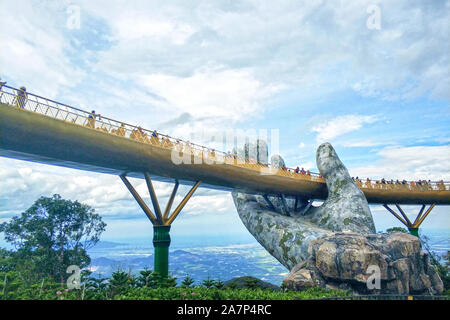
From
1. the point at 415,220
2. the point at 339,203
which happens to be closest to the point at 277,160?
the point at 339,203

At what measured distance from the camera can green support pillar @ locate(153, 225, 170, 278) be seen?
18.0 metres

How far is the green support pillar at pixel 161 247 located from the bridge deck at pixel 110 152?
3605mm

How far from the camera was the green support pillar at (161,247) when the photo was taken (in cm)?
1800

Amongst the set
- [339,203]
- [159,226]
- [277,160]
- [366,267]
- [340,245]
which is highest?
[277,160]

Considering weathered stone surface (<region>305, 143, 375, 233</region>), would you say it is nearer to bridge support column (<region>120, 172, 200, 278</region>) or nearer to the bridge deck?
the bridge deck

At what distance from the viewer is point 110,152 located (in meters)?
16.3

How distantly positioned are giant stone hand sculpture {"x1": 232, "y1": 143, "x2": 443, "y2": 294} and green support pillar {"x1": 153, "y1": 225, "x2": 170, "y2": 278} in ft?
24.0

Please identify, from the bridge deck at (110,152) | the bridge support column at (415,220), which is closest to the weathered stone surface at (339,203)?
the bridge deck at (110,152)

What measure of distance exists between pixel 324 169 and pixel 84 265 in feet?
80.4

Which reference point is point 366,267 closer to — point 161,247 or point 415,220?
point 161,247

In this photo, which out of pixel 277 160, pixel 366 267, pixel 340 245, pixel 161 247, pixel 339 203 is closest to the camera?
pixel 366 267

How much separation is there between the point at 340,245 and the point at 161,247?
33.5 ft

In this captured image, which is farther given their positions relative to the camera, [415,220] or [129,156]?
[415,220]
